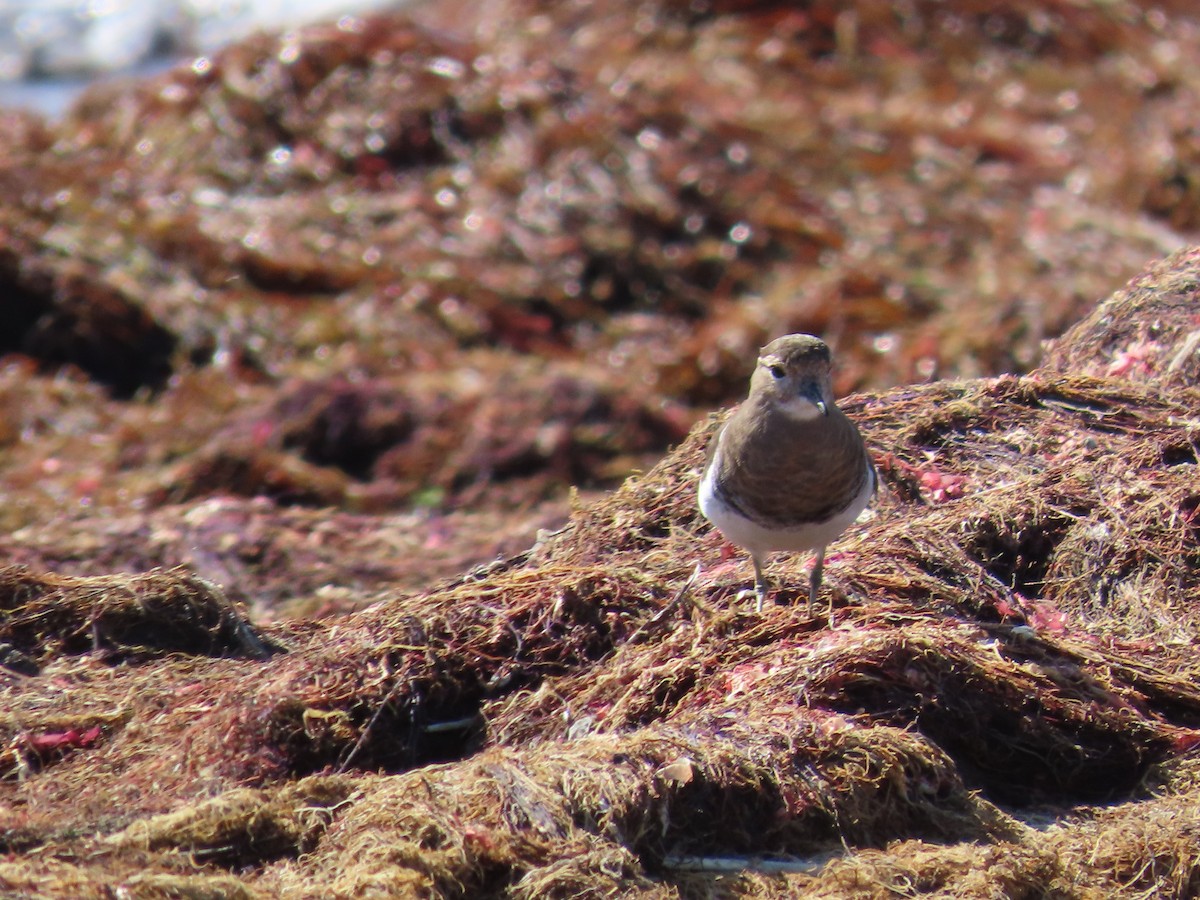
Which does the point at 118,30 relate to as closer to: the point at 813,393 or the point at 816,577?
the point at 813,393

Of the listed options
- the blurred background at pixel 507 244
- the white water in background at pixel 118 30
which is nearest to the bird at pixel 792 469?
the blurred background at pixel 507 244

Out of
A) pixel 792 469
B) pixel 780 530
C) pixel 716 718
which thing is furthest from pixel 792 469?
pixel 716 718

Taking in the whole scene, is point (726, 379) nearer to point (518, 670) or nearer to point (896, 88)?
point (896, 88)

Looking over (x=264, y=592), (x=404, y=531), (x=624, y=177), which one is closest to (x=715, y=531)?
(x=264, y=592)

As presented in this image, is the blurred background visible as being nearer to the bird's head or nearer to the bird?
the bird

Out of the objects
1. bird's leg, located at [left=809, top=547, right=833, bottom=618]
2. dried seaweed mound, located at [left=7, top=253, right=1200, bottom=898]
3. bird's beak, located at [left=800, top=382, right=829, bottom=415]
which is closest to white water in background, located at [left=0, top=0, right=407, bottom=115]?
dried seaweed mound, located at [left=7, top=253, right=1200, bottom=898]

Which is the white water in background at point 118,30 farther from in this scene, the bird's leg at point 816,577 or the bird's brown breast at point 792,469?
the bird's leg at point 816,577
